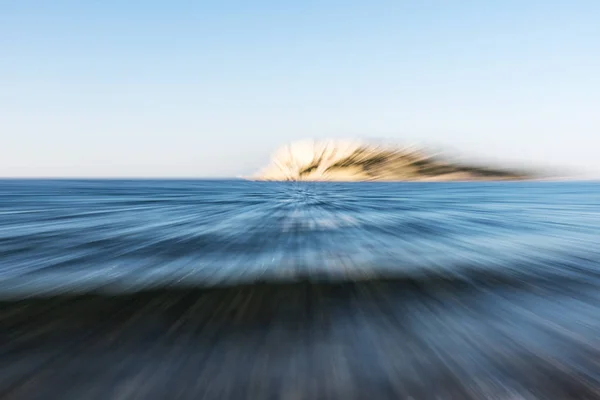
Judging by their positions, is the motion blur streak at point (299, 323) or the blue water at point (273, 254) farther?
the blue water at point (273, 254)

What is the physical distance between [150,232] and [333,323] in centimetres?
1213

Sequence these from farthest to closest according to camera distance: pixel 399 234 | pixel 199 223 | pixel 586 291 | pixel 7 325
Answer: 1. pixel 199 223
2. pixel 399 234
3. pixel 586 291
4. pixel 7 325

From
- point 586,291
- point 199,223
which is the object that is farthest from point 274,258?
point 199,223

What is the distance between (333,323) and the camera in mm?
5512

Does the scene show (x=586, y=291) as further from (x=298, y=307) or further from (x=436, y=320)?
(x=298, y=307)

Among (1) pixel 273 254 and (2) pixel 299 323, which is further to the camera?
(1) pixel 273 254

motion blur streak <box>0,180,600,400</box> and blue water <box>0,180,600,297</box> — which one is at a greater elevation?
motion blur streak <box>0,180,600,400</box>

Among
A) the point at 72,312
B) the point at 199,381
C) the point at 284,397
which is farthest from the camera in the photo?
the point at 72,312

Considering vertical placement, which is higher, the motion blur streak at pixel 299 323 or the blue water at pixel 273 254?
the motion blur streak at pixel 299 323

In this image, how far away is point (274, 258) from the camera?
33.9 feet

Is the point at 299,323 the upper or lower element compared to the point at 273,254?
upper

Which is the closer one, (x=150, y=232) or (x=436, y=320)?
(x=436, y=320)

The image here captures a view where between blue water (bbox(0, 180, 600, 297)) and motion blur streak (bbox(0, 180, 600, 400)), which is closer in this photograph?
motion blur streak (bbox(0, 180, 600, 400))

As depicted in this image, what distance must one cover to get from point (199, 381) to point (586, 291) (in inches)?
305
